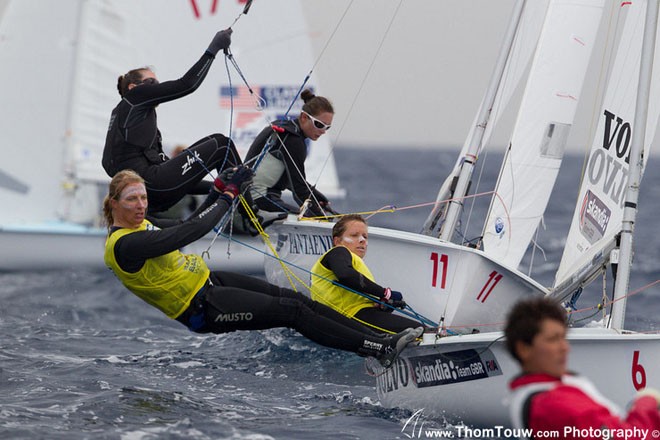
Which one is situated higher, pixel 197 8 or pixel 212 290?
pixel 197 8

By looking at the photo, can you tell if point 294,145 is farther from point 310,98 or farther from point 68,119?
point 68,119

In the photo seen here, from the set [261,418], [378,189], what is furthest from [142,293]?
[378,189]

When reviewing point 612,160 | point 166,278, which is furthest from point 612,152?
point 166,278

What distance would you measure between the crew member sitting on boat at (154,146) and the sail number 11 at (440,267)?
4.43 ft

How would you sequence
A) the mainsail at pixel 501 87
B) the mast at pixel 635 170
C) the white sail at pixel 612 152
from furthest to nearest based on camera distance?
the mainsail at pixel 501 87 < the white sail at pixel 612 152 < the mast at pixel 635 170

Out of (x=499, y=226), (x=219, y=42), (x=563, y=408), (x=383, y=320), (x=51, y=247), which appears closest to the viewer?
(x=563, y=408)

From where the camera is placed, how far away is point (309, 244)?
6.96 meters

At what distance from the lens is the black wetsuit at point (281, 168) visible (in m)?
6.65

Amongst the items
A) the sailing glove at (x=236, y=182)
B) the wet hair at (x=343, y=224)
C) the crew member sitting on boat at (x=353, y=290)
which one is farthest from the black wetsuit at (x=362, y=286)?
the sailing glove at (x=236, y=182)

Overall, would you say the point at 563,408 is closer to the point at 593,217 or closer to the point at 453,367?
the point at 453,367

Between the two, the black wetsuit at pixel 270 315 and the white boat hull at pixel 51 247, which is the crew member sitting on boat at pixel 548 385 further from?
the white boat hull at pixel 51 247

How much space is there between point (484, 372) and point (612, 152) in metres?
1.69

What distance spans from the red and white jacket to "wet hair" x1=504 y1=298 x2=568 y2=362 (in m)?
0.11

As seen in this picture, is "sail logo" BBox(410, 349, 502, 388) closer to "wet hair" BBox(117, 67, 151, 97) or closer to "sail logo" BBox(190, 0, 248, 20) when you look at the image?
"wet hair" BBox(117, 67, 151, 97)
